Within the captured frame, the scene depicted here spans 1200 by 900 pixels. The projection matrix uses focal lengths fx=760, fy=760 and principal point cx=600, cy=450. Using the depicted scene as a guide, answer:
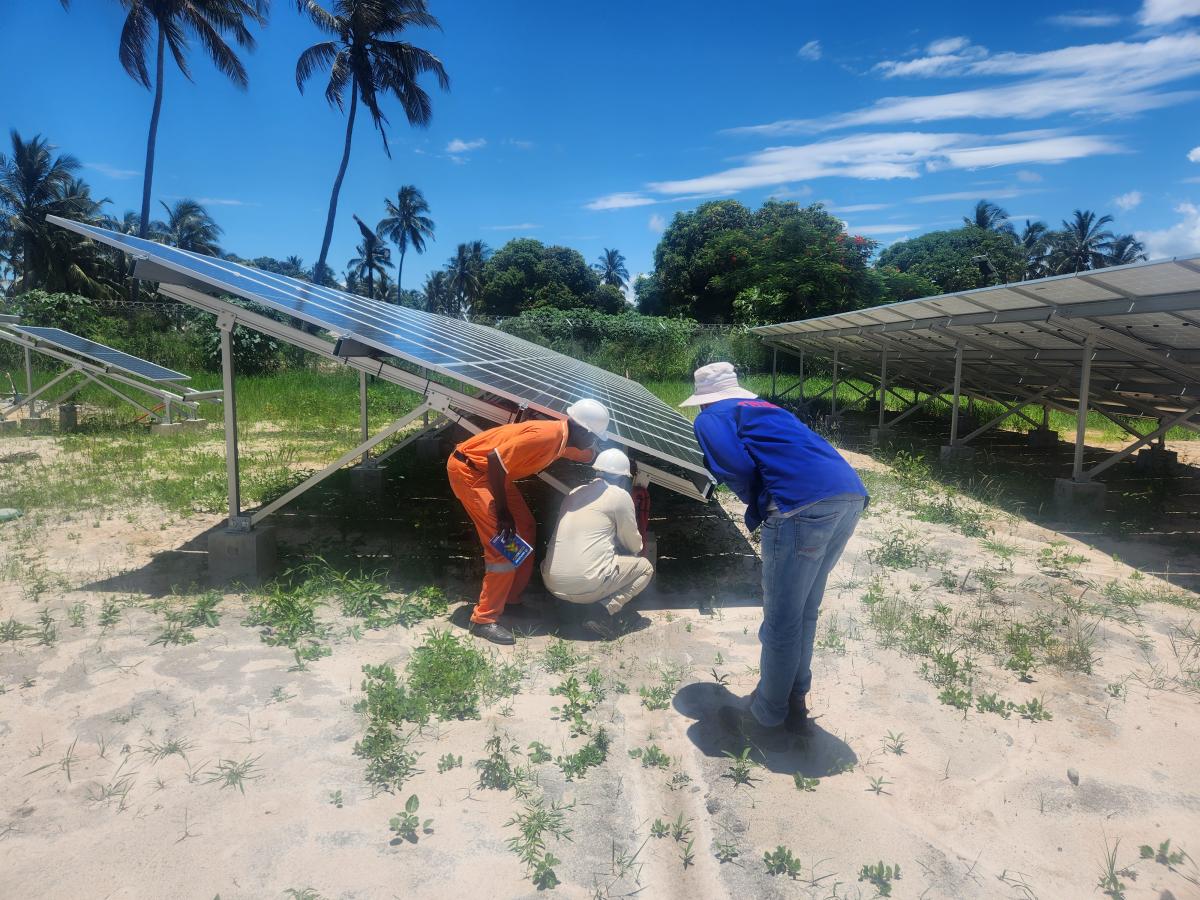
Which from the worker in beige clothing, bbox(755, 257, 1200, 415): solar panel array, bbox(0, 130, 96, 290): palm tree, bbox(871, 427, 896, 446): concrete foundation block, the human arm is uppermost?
bbox(0, 130, 96, 290): palm tree

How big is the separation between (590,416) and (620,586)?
107cm

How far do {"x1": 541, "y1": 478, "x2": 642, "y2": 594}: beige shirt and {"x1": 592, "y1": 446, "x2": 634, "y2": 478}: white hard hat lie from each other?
8cm

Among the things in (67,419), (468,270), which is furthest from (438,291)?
(67,419)

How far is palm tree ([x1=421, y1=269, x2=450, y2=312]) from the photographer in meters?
71.9

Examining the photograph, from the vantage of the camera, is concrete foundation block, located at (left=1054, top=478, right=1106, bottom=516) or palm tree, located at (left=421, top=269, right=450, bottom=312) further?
palm tree, located at (left=421, top=269, right=450, bottom=312)

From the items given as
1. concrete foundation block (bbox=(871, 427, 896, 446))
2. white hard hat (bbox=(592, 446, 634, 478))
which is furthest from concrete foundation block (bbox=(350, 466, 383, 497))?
concrete foundation block (bbox=(871, 427, 896, 446))

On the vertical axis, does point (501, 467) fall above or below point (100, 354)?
below

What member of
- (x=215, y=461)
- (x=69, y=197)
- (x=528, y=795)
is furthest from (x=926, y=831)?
(x=69, y=197)

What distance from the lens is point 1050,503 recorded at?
8695mm

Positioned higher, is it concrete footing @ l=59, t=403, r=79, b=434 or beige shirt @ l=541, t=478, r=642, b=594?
beige shirt @ l=541, t=478, r=642, b=594

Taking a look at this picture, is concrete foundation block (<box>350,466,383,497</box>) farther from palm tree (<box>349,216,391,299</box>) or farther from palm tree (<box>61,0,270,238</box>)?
palm tree (<box>349,216,391,299</box>)

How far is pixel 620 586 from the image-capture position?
15.4ft

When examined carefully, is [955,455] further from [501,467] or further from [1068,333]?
[501,467]

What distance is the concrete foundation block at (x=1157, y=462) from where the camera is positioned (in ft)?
35.7
